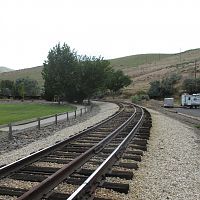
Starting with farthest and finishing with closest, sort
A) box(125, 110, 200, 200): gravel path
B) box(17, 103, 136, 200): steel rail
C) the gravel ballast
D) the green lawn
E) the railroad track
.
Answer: the green lawn
box(125, 110, 200, 200): gravel path
the gravel ballast
the railroad track
box(17, 103, 136, 200): steel rail

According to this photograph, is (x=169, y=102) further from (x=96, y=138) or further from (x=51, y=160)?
(x=51, y=160)

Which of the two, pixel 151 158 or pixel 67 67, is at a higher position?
pixel 67 67

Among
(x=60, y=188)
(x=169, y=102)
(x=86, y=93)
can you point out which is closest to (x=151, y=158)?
(x=60, y=188)

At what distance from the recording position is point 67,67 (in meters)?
86.8

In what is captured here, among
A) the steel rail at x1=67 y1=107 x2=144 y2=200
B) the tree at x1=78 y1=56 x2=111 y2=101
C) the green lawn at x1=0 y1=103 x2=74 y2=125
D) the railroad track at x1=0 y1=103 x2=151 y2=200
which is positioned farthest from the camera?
the tree at x1=78 y1=56 x2=111 y2=101

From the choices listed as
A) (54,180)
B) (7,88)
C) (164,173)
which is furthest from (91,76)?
(54,180)

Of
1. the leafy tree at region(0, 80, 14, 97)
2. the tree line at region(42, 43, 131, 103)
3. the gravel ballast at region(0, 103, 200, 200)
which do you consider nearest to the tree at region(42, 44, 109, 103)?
the tree line at region(42, 43, 131, 103)

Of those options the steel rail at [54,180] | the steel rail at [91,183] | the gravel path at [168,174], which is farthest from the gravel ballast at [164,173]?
the steel rail at [54,180]

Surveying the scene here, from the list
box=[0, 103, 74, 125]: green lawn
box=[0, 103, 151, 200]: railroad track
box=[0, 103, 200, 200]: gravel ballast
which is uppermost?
box=[0, 103, 151, 200]: railroad track

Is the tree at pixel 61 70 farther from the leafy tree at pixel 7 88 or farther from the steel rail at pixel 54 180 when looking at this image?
the steel rail at pixel 54 180

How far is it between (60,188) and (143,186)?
6.18 feet

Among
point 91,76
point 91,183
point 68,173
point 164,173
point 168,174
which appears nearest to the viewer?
point 91,183

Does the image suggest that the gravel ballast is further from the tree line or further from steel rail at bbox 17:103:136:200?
the tree line

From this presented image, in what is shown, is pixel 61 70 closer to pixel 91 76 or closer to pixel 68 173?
pixel 91 76
